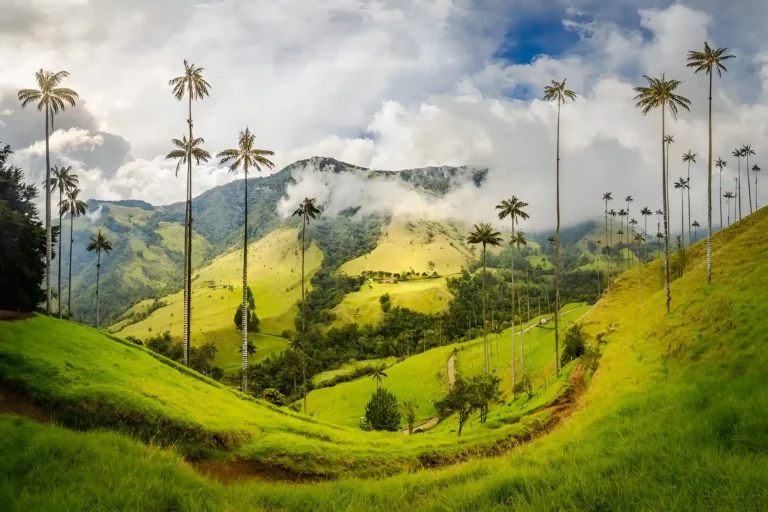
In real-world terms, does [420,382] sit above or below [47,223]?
below

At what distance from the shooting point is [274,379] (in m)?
144

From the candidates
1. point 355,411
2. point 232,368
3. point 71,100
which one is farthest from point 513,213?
point 232,368

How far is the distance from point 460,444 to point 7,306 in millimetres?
33413

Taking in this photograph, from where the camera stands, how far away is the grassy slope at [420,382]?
3915 inches

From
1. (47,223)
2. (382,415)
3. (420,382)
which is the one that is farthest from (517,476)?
(420,382)

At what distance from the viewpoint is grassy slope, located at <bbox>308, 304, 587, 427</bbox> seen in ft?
326

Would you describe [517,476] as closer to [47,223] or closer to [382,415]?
[47,223]

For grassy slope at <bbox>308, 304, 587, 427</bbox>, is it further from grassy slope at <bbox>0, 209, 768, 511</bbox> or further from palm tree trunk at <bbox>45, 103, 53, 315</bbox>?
grassy slope at <bbox>0, 209, 768, 511</bbox>

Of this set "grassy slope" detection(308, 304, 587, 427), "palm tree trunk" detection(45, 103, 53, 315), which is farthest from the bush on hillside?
"palm tree trunk" detection(45, 103, 53, 315)

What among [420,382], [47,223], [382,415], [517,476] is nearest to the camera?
[517,476]

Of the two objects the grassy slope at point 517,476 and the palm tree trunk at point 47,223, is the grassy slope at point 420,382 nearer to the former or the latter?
the palm tree trunk at point 47,223

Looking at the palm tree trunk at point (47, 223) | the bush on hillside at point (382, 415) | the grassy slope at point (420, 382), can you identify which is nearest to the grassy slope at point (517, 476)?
the palm tree trunk at point (47, 223)

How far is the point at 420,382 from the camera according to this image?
117562 mm

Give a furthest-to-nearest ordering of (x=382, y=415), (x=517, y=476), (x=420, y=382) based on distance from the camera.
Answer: (x=420, y=382)
(x=382, y=415)
(x=517, y=476)
